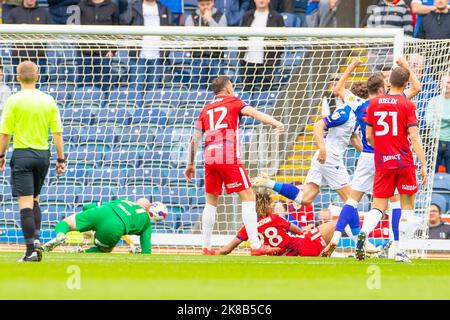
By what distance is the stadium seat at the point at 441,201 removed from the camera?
1744 cm

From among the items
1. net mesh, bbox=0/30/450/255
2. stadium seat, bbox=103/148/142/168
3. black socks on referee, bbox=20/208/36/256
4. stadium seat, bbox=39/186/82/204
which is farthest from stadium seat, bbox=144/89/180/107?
black socks on referee, bbox=20/208/36/256

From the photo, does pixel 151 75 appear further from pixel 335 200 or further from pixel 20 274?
pixel 20 274

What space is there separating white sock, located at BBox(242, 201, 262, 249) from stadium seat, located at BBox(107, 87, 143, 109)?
4213 mm

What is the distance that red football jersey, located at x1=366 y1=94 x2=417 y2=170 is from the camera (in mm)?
11938

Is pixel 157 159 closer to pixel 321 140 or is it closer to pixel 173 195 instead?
pixel 173 195

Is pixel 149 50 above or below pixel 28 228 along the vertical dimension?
above


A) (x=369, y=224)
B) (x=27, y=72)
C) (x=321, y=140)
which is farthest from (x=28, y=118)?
(x=321, y=140)

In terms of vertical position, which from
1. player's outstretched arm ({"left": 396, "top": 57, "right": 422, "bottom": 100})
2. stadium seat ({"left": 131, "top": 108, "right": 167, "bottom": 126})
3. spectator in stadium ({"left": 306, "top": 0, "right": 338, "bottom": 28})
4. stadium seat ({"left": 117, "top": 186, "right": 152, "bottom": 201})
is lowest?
Result: stadium seat ({"left": 117, "top": 186, "right": 152, "bottom": 201})

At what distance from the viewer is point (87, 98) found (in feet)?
57.2

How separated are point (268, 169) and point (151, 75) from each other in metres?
2.54

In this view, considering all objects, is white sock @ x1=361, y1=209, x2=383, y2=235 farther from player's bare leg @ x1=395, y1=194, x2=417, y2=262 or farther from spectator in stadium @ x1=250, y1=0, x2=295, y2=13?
spectator in stadium @ x1=250, y1=0, x2=295, y2=13

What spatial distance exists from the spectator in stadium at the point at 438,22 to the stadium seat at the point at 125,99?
4.64 meters

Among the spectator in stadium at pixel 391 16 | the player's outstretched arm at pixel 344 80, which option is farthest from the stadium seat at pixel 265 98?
the player's outstretched arm at pixel 344 80

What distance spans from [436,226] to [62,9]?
277 inches
